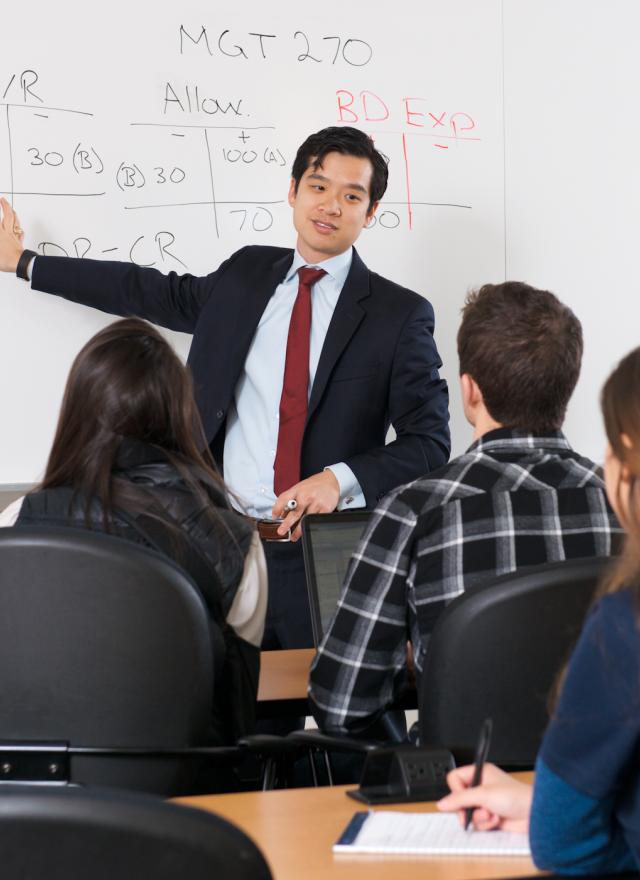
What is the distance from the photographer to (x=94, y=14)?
3010 mm

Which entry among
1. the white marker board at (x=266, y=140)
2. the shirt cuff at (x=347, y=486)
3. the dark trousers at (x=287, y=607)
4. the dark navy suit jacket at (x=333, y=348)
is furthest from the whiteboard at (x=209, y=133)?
the dark trousers at (x=287, y=607)

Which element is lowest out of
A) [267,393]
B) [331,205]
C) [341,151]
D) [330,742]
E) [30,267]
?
[330,742]

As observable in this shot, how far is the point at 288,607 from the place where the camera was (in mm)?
2496

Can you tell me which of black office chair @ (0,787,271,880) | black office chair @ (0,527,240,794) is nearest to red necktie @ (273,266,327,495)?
black office chair @ (0,527,240,794)

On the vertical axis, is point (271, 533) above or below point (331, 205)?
below

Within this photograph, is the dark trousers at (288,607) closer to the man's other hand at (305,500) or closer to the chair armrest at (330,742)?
the man's other hand at (305,500)

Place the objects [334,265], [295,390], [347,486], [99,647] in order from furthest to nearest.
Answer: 1. [334,265]
2. [295,390]
3. [347,486]
4. [99,647]

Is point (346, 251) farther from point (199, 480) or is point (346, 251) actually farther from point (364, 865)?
point (364, 865)

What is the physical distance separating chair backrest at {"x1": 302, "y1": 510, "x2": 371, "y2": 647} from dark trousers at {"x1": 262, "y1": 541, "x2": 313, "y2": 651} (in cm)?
48

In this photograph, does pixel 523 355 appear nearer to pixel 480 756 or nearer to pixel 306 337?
pixel 480 756

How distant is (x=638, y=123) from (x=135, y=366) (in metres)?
2.44

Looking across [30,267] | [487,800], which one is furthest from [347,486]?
[487,800]

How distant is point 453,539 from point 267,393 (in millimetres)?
1322

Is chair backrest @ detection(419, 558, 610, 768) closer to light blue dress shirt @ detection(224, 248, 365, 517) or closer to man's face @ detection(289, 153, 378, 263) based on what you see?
Answer: light blue dress shirt @ detection(224, 248, 365, 517)
